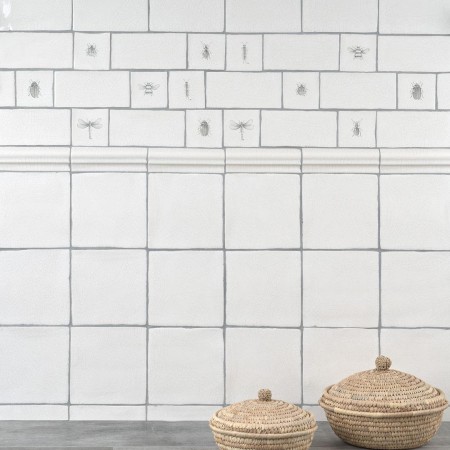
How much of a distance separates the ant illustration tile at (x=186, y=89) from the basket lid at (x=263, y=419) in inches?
22.7

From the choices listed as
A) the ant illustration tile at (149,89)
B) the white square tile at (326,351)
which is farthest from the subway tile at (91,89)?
the white square tile at (326,351)

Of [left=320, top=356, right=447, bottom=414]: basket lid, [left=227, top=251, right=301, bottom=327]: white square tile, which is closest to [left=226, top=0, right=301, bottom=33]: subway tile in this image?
[left=227, top=251, right=301, bottom=327]: white square tile

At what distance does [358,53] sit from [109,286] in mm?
670

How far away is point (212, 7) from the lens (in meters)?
1.43

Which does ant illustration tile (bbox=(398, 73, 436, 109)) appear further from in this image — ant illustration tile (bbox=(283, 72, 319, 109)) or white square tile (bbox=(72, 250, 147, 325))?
white square tile (bbox=(72, 250, 147, 325))

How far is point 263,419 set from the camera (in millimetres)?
1153

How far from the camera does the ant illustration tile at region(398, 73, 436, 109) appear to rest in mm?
1426

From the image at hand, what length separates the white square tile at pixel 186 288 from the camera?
1414mm

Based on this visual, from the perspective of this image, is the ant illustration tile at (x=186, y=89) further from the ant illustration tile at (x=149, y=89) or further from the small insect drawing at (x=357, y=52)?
the small insect drawing at (x=357, y=52)

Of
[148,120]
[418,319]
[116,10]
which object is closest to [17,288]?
[148,120]

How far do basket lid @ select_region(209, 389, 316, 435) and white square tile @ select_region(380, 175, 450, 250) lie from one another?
41 centimetres

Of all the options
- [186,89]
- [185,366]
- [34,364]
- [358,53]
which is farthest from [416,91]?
[34,364]

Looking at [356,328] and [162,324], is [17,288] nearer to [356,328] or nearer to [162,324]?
[162,324]

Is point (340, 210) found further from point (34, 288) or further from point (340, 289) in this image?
point (34, 288)
